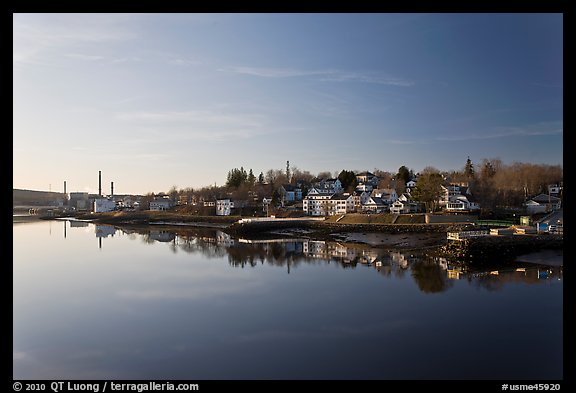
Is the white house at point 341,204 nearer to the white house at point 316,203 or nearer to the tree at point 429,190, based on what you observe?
the white house at point 316,203

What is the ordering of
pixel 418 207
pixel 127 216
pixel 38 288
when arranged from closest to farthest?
pixel 38 288 → pixel 418 207 → pixel 127 216

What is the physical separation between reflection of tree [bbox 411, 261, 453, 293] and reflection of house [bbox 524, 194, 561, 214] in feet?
55.5

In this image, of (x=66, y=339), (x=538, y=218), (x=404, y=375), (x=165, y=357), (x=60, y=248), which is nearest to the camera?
(x=404, y=375)

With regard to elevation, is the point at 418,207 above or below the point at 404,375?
above

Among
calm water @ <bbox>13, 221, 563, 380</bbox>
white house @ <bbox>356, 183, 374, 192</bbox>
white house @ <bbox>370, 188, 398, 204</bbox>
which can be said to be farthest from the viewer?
white house @ <bbox>356, 183, 374, 192</bbox>

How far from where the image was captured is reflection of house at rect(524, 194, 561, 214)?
2758cm

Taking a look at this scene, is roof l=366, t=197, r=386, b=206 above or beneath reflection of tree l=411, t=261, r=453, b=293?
above

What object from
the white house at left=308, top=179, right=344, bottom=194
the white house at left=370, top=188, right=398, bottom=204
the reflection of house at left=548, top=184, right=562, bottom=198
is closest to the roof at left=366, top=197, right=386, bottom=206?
the white house at left=370, top=188, right=398, bottom=204

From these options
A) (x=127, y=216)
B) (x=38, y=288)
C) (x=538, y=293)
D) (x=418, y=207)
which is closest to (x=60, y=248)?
(x=38, y=288)

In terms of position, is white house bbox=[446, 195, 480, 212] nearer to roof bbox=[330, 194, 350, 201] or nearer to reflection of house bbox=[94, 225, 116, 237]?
roof bbox=[330, 194, 350, 201]
